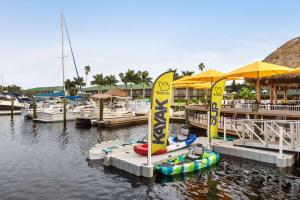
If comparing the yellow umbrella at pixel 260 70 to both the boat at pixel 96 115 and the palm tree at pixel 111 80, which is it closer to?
the boat at pixel 96 115

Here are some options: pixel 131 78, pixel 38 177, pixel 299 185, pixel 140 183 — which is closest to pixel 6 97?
pixel 131 78

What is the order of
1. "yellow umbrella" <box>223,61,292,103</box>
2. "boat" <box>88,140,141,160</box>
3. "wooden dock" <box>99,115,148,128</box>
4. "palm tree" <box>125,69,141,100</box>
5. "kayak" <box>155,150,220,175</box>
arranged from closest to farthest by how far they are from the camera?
"kayak" <box>155,150,220,175</box>
"boat" <box>88,140,141,160</box>
"yellow umbrella" <box>223,61,292,103</box>
"wooden dock" <box>99,115,148,128</box>
"palm tree" <box>125,69,141,100</box>

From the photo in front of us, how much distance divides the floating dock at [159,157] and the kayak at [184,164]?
535 millimetres

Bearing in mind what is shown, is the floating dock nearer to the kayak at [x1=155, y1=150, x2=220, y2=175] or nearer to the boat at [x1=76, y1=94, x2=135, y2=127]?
the kayak at [x1=155, y1=150, x2=220, y2=175]

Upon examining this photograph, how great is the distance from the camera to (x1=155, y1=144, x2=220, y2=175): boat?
1318 cm

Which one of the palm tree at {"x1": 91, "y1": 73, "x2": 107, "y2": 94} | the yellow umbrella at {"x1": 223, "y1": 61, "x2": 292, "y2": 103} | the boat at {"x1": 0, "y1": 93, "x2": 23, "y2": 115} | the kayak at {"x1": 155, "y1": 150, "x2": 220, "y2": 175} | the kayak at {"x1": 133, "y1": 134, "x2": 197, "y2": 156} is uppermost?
the palm tree at {"x1": 91, "y1": 73, "x2": 107, "y2": 94}

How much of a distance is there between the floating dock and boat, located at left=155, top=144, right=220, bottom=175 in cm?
56

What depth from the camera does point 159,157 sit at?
14.9 meters

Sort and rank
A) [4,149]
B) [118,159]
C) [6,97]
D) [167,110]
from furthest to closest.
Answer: [6,97] → [4,149] → [118,159] → [167,110]

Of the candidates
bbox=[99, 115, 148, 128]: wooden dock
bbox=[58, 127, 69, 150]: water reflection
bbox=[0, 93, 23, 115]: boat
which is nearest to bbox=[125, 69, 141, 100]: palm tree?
bbox=[0, 93, 23, 115]: boat

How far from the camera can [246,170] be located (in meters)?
14.2

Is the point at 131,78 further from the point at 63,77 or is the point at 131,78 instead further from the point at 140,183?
the point at 140,183

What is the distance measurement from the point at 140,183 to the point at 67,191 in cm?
329

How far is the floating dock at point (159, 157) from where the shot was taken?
523 inches
